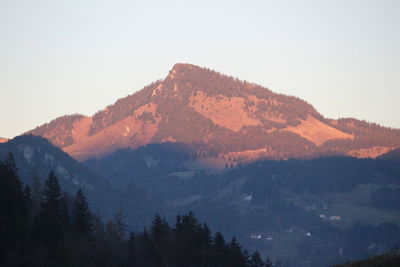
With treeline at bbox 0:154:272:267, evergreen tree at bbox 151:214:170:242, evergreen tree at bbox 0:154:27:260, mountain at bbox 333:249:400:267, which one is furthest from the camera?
evergreen tree at bbox 151:214:170:242

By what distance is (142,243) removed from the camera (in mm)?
117688

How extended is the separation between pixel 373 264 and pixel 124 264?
4845 cm

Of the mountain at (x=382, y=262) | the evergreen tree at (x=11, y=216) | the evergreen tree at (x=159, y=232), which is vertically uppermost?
the evergreen tree at (x=11, y=216)

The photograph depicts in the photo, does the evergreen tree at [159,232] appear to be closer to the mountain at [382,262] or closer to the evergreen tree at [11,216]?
the evergreen tree at [11,216]

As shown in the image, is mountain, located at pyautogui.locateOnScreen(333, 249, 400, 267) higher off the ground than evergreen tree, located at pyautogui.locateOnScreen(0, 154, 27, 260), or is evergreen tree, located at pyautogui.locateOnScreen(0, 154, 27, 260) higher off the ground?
evergreen tree, located at pyautogui.locateOnScreen(0, 154, 27, 260)

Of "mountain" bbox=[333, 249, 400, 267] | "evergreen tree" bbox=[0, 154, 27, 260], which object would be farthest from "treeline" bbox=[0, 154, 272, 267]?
"mountain" bbox=[333, 249, 400, 267]

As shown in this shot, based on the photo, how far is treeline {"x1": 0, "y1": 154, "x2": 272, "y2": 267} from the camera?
99500 mm

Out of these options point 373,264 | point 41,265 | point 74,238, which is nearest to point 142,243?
point 74,238

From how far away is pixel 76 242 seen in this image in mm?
104812

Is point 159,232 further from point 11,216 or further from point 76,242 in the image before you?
point 11,216

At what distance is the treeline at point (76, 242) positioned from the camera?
99500 mm

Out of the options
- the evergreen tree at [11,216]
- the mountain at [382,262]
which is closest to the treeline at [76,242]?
the evergreen tree at [11,216]

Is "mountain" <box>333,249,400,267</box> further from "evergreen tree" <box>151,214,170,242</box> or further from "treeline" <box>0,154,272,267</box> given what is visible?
"evergreen tree" <box>151,214,170,242</box>

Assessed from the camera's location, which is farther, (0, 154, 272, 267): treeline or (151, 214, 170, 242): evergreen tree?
(151, 214, 170, 242): evergreen tree
